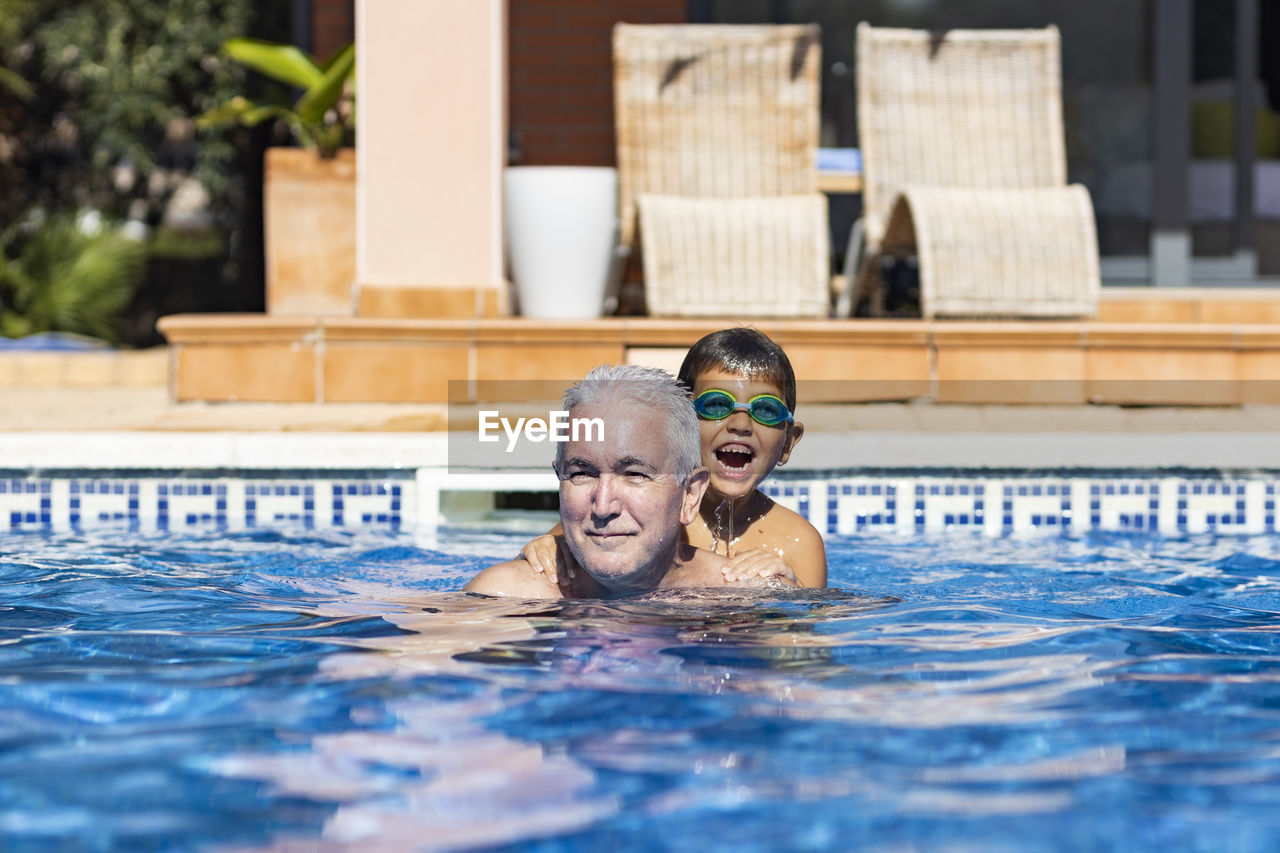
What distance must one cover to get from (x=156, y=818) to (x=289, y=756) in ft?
0.86

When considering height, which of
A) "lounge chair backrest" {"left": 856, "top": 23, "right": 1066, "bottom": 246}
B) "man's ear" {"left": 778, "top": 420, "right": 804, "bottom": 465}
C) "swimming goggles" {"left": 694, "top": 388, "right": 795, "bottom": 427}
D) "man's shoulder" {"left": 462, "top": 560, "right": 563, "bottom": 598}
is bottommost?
"man's shoulder" {"left": 462, "top": 560, "right": 563, "bottom": 598}

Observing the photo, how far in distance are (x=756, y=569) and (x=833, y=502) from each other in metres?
1.65

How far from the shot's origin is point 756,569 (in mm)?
3154

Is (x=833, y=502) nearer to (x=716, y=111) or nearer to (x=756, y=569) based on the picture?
(x=756, y=569)

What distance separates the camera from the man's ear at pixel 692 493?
278 cm

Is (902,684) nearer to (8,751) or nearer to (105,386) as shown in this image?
(8,751)

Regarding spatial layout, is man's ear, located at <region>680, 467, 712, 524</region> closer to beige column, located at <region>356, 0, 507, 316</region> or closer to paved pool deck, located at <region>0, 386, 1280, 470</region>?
paved pool deck, located at <region>0, 386, 1280, 470</region>

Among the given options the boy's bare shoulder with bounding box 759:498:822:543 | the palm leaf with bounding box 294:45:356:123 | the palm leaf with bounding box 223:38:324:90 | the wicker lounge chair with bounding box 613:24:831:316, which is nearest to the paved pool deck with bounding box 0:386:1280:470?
the boy's bare shoulder with bounding box 759:498:822:543

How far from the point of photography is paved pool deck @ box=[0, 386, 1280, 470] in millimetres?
4637

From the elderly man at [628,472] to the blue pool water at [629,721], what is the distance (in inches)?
6.7

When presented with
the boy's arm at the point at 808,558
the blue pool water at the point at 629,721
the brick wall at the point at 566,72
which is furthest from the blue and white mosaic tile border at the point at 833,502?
the brick wall at the point at 566,72

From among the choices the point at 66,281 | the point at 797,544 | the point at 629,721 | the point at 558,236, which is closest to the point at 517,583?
the point at 797,544

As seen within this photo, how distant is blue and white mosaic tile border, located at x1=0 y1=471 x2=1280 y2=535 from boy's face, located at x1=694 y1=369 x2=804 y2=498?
146 cm

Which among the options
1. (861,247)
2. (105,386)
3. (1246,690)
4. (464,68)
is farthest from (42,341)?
(1246,690)
